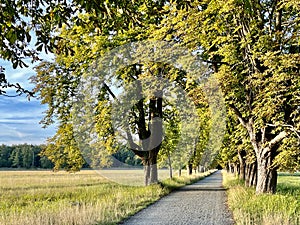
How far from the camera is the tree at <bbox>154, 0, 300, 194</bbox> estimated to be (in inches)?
503

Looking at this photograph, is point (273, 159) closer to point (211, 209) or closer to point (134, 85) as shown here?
point (211, 209)

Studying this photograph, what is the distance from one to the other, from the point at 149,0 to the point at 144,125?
64.3ft

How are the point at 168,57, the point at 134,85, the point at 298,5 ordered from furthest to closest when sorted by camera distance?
1. the point at 134,85
2. the point at 168,57
3. the point at 298,5

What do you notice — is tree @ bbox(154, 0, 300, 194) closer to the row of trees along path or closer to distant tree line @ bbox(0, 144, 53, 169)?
the row of trees along path

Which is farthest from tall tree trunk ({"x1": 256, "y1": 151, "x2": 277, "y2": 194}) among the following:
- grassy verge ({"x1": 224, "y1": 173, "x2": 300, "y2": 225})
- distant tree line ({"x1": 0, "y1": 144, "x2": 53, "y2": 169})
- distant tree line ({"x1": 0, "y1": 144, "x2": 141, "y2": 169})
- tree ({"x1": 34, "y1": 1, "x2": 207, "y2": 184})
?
distant tree line ({"x1": 0, "y1": 144, "x2": 53, "y2": 169})

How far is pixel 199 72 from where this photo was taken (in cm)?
1575

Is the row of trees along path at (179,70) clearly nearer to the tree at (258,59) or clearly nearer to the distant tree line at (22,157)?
the tree at (258,59)

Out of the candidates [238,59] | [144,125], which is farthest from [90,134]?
[238,59]

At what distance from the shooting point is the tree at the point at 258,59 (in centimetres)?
1277

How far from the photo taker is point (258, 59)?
1409cm

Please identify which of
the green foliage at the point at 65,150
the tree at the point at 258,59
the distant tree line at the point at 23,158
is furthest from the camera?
the distant tree line at the point at 23,158

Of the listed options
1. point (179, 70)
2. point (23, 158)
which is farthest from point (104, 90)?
point (23, 158)

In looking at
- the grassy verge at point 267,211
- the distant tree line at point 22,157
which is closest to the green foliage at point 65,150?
the grassy verge at point 267,211

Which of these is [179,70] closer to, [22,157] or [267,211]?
[267,211]
